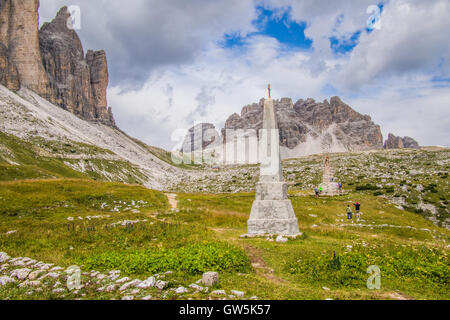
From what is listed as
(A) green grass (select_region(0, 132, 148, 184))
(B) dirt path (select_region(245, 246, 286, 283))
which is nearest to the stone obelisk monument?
(B) dirt path (select_region(245, 246, 286, 283))

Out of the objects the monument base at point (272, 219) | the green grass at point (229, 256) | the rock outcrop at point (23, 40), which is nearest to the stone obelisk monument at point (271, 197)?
the monument base at point (272, 219)

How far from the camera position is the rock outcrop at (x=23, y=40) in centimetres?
14862

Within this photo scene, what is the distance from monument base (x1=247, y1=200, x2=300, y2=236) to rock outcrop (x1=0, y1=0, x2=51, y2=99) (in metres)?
173

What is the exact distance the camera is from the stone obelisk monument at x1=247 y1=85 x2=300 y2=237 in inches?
657

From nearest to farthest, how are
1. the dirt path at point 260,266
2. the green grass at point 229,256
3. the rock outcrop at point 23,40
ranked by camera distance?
the green grass at point 229,256, the dirt path at point 260,266, the rock outcrop at point 23,40

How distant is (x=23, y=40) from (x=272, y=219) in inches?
7439

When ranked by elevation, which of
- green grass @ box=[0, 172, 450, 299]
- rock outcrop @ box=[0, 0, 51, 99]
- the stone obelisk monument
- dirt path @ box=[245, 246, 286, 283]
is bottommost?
dirt path @ box=[245, 246, 286, 283]

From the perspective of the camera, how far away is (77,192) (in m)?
28.5

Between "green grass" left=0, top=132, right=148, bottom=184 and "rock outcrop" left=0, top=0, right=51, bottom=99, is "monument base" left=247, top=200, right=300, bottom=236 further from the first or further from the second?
"rock outcrop" left=0, top=0, right=51, bottom=99

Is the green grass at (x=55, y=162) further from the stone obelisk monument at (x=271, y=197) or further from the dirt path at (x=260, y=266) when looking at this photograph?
the dirt path at (x=260, y=266)

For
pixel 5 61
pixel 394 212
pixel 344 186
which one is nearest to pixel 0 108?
pixel 5 61

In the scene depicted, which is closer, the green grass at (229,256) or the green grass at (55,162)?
the green grass at (229,256)

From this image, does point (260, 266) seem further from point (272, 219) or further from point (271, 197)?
point (271, 197)
